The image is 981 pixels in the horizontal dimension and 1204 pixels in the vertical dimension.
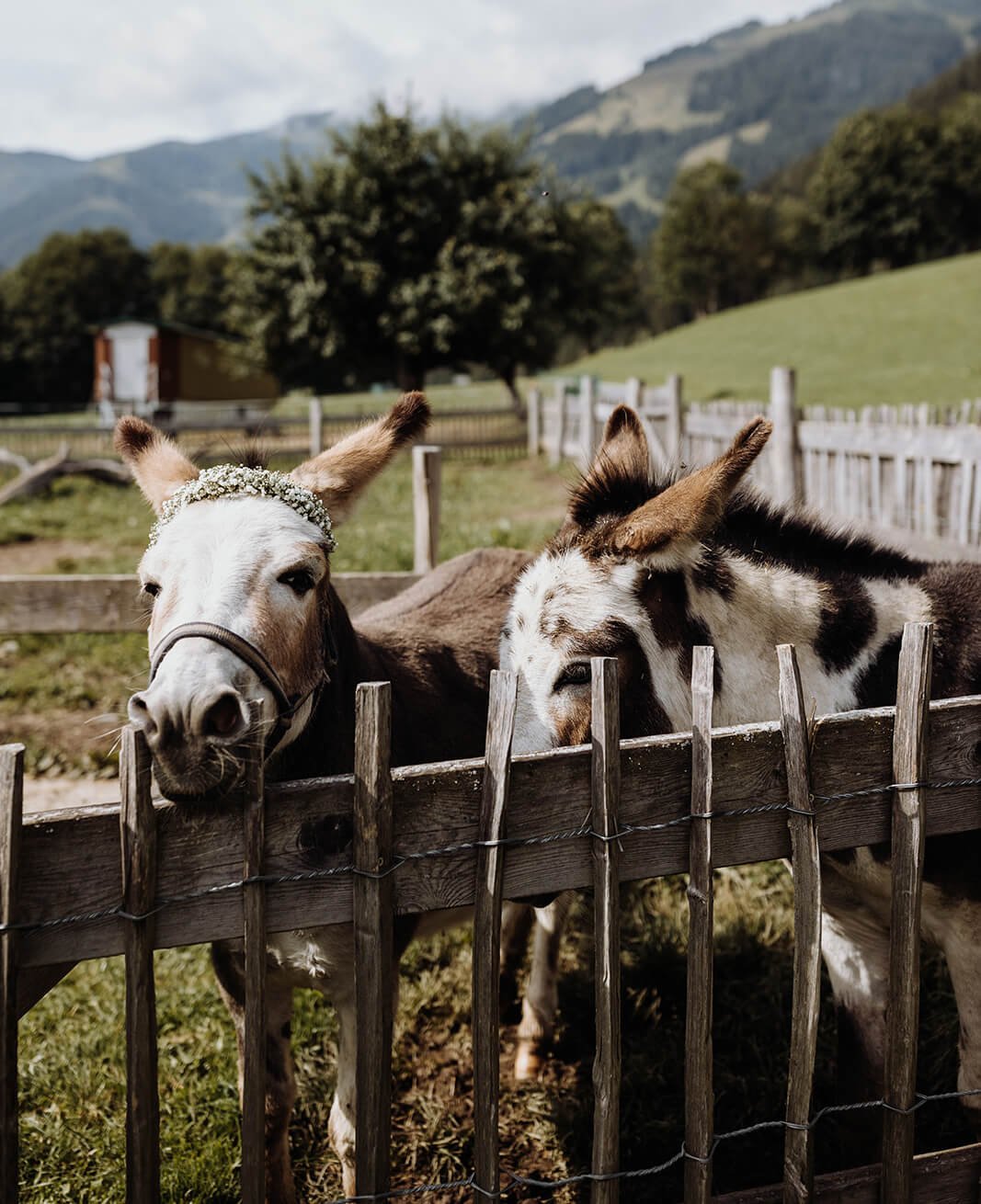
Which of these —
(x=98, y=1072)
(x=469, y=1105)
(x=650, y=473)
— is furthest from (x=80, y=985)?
(x=650, y=473)

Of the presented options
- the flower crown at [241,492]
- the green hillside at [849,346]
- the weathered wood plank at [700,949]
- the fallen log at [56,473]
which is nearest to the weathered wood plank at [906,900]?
the weathered wood plank at [700,949]

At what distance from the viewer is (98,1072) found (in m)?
3.28

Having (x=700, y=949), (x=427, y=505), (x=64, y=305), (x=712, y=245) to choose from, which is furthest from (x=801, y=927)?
(x=712, y=245)

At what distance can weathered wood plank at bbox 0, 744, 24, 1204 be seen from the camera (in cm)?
153

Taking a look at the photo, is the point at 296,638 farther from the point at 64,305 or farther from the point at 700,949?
the point at 64,305

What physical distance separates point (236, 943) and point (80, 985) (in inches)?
72.2

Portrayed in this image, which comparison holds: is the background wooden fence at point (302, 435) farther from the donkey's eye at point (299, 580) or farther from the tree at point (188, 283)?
the tree at point (188, 283)

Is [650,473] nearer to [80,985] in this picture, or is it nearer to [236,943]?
[236,943]

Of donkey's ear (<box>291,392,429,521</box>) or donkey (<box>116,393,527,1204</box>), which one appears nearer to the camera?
donkey (<box>116,393,527,1204</box>)

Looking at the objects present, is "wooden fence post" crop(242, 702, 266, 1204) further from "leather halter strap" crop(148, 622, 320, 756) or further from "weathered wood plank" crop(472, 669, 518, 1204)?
"weathered wood plank" crop(472, 669, 518, 1204)

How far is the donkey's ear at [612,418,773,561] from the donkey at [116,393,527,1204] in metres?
0.88

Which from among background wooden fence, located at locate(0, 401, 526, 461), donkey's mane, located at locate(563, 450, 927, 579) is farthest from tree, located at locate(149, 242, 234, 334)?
donkey's mane, located at locate(563, 450, 927, 579)

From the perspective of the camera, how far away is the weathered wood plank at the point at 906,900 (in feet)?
6.85

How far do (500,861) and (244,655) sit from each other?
28.6 inches
